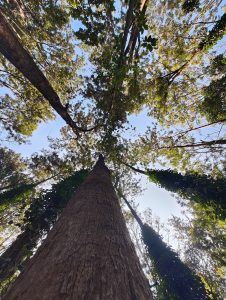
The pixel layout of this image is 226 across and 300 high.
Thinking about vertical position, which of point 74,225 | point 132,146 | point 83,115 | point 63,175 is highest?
point 83,115

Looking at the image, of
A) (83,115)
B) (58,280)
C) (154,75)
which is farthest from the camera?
(83,115)

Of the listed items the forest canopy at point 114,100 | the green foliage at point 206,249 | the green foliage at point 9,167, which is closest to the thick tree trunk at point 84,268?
the forest canopy at point 114,100

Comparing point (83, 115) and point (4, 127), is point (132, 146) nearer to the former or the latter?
point (83, 115)

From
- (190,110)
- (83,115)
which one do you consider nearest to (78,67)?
(83,115)

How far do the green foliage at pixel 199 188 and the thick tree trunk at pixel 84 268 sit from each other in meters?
7.60

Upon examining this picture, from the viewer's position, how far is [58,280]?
56.5 inches

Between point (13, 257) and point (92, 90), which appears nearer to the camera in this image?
point (13, 257)


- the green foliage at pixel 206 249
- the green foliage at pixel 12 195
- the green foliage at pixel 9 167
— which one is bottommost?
the green foliage at pixel 206 249

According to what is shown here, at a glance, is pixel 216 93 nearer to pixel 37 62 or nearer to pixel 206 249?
pixel 37 62

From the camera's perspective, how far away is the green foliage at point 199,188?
880 cm

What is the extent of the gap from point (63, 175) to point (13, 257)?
8.84 m

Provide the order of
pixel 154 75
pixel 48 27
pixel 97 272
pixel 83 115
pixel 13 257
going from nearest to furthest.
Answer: pixel 97 272 < pixel 13 257 < pixel 48 27 < pixel 154 75 < pixel 83 115

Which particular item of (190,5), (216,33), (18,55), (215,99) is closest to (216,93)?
(215,99)

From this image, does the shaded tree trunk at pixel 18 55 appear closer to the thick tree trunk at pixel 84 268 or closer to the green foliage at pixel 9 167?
the thick tree trunk at pixel 84 268
